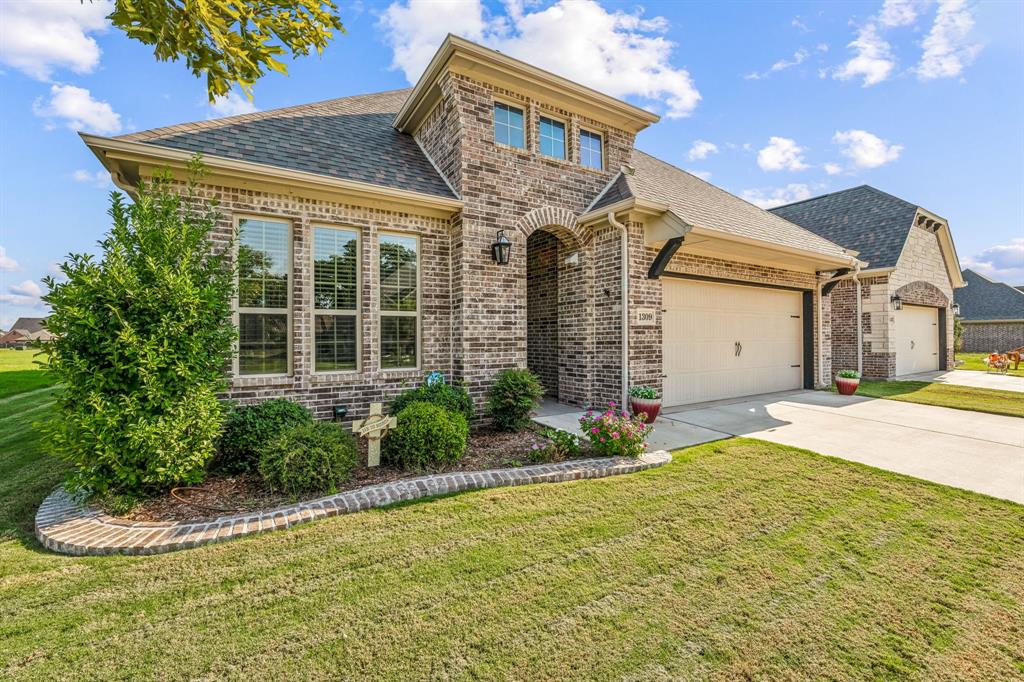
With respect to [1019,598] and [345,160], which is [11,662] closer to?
[1019,598]

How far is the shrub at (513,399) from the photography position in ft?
20.5

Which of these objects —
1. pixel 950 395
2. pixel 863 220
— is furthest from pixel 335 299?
pixel 863 220

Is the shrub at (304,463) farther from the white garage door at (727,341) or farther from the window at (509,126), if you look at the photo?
the white garage door at (727,341)

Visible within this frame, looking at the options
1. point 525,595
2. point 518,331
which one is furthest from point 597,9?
point 525,595

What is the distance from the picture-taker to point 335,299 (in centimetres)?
599

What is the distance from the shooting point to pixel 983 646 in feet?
7.23

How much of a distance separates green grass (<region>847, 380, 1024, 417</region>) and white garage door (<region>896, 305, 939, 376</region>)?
242cm

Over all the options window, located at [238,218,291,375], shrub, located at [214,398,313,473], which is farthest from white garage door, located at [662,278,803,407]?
shrub, located at [214,398,313,473]

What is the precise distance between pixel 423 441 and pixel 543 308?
4.96 meters

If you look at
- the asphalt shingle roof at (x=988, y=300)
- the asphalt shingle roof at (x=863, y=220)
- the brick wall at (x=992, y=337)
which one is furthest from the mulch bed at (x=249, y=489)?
the asphalt shingle roof at (x=988, y=300)

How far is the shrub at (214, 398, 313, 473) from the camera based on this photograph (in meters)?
4.55

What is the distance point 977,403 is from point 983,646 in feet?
30.8

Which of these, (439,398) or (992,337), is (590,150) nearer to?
(439,398)

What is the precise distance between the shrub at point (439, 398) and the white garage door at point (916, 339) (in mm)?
14777
